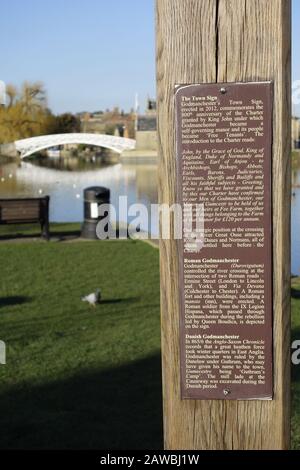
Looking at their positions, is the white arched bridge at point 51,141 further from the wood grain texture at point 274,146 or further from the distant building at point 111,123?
the wood grain texture at point 274,146

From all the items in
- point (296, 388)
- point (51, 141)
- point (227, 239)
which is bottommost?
point (296, 388)

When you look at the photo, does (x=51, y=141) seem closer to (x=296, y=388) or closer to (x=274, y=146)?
(x=296, y=388)

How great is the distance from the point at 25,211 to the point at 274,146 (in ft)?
31.6

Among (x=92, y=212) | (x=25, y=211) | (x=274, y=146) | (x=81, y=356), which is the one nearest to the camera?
(x=274, y=146)

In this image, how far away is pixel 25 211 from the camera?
39.8ft

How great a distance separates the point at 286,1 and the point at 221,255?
1046 millimetres

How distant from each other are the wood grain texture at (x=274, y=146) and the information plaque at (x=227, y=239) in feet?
0.14

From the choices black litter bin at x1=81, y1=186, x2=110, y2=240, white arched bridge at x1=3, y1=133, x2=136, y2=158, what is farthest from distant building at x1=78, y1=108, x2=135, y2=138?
black litter bin at x1=81, y1=186, x2=110, y2=240

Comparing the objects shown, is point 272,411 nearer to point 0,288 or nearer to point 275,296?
point 275,296

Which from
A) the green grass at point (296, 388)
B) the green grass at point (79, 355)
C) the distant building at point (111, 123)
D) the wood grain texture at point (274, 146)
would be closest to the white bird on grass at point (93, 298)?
the green grass at point (79, 355)

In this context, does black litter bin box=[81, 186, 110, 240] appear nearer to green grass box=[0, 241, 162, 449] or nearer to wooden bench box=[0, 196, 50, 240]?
wooden bench box=[0, 196, 50, 240]

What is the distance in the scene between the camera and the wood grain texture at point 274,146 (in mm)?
2844

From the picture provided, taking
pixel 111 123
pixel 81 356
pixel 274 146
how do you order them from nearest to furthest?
pixel 274 146 → pixel 81 356 → pixel 111 123

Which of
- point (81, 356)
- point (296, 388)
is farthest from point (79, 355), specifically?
point (296, 388)
